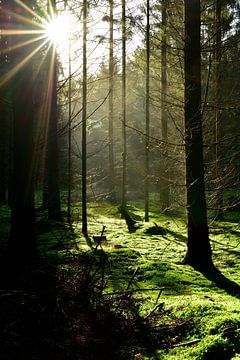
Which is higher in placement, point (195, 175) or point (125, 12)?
point (125, 12)

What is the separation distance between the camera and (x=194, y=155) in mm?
8234

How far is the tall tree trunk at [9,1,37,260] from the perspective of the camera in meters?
7.39

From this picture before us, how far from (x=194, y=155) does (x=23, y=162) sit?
3.72 meters

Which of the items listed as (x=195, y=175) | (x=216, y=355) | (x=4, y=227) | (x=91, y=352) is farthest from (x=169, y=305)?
(x=4, y=227)

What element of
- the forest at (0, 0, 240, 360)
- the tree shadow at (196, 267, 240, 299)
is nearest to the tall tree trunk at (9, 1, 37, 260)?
the forest at (0, 0, 240, 360)

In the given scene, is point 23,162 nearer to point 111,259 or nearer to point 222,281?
point 111,259

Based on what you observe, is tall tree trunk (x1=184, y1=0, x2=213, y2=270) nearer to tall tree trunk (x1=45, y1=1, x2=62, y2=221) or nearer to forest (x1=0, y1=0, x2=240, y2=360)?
forest (x1=0, y1=0, x2=240, y2=360)

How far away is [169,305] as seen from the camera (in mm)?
5348

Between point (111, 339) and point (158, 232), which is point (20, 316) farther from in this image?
point (158, 232)

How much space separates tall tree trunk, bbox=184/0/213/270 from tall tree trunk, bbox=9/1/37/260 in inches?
134

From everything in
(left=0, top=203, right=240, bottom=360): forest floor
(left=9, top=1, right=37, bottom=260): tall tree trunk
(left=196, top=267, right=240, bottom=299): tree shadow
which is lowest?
(left=196, top=267, right=240, bottom=299): tree shadow

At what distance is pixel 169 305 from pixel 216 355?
4.77ft

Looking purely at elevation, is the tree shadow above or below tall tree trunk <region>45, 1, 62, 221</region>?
below

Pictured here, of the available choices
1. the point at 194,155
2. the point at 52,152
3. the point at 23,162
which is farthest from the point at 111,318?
the point at 52,152
